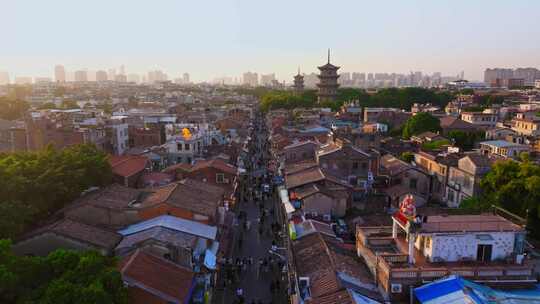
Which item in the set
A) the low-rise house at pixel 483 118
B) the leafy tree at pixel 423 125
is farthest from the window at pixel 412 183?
the low-rise house at pixel 483 118

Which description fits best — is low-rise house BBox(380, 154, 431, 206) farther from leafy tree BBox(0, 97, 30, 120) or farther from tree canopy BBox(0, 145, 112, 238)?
leafy tree BBox(0, 97, 30, 120)

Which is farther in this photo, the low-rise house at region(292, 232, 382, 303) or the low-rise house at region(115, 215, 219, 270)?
the low-rise house at region(115, 215, 219, 270)

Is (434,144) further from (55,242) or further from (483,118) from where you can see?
(55,242)

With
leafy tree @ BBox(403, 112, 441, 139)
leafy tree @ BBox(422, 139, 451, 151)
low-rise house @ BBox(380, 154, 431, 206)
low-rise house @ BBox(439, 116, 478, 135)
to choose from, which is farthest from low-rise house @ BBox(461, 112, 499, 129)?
low-rise house @ BBox(380, 154, 431, 206)

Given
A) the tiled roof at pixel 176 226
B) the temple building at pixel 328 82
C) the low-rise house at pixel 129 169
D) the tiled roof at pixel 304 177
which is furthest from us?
the temple building at pixel 328 82

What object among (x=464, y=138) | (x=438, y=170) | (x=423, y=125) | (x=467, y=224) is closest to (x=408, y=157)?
(x=438, y=170)

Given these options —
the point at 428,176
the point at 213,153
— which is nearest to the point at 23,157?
the point at 213,153

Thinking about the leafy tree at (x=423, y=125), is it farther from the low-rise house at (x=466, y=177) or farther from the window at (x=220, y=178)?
the window at (x=220, y=178)

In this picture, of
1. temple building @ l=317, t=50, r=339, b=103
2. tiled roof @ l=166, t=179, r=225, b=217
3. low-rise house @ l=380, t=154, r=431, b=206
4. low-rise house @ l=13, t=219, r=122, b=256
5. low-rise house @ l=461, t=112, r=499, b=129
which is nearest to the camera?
low-rise house @ l=13, t=219, r=122, b=256
